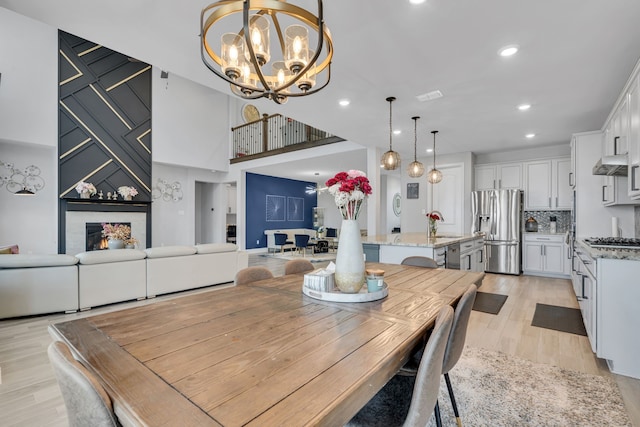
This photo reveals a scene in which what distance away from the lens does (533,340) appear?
2.91 m

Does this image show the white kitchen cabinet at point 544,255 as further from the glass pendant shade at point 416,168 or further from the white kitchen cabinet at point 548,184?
the glass pendant shade at point 416,168

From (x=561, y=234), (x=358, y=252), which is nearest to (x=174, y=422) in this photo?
(x=358, y=252)

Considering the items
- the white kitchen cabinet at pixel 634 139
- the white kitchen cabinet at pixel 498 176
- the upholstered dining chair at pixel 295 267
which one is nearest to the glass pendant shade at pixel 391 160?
the upholstered dining chair at pixel 295 267

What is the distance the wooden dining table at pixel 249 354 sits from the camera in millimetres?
704

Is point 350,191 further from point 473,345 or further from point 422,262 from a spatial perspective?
point 473,345

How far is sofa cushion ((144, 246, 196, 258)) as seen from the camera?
4.23m

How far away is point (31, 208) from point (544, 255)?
33.5ft

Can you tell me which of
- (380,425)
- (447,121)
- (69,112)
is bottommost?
(380,425)

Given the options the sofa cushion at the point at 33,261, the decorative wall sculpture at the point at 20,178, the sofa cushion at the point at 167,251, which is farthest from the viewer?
the decorative wall sculpture at the point at 20,178

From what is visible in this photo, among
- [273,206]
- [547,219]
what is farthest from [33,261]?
[547,219]

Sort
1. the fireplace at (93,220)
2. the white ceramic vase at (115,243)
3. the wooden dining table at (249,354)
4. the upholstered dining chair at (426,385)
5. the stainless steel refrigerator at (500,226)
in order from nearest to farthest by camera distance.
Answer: the wooden dining table at (249,354) < the upholstered dining chair at (426,385) < the white ceramic vase at (115,243) < the stainless steel refrigerator at (500,226) < the fireplace at (93,220)

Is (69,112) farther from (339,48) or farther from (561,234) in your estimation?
(561,234)

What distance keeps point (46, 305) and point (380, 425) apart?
4127mm

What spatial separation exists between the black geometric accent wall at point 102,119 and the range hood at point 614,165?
8329 mm
